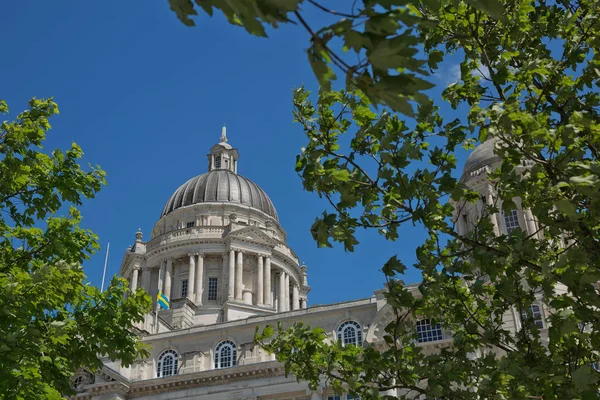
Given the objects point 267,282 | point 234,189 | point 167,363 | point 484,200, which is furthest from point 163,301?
point 484,200

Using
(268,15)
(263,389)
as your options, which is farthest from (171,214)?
(268,15)

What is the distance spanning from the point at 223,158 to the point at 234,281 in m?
20.2

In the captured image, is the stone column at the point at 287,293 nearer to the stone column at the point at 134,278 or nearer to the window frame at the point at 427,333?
the stone column at the point at 134,278

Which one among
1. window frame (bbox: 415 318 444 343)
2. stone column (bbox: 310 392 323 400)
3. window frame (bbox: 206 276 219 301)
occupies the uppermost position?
window frame (bbox: 206 276 219 301)

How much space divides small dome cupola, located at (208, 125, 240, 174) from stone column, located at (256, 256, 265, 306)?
1635 centimetres

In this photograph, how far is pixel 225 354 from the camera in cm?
4359

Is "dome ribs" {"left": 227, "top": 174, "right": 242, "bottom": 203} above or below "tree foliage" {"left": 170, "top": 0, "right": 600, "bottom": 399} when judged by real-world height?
above

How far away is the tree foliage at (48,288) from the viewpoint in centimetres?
1419

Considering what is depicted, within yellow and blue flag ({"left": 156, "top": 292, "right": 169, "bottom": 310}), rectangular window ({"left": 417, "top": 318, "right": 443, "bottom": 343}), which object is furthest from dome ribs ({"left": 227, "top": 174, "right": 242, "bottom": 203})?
rectangular window ({"left": 417, "top": 318, "right": 443, "bottom": 343})

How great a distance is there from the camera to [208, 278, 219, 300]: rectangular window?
62191 millimetres

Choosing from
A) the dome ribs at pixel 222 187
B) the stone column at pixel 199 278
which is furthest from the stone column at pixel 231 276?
the dome ribs at pixel 222 187

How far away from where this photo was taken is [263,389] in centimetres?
4003

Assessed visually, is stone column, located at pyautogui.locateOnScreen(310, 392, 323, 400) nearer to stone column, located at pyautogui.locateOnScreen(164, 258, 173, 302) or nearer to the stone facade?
the stone facade

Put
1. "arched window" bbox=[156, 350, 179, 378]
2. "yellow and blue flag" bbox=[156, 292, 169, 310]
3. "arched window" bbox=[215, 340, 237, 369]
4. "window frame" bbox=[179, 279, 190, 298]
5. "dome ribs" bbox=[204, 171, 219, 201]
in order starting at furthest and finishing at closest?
"dome ribs" bbox=[204, 171, 219, 201], "window frame" bbox=[179, 279, 190, 298], "yellow and blue flag" bbox=[156, 292, 169, 310], "arched window" bbox=[156, 350, 179, 378], "arched window" bbox=[215, 340, 237, 369]
